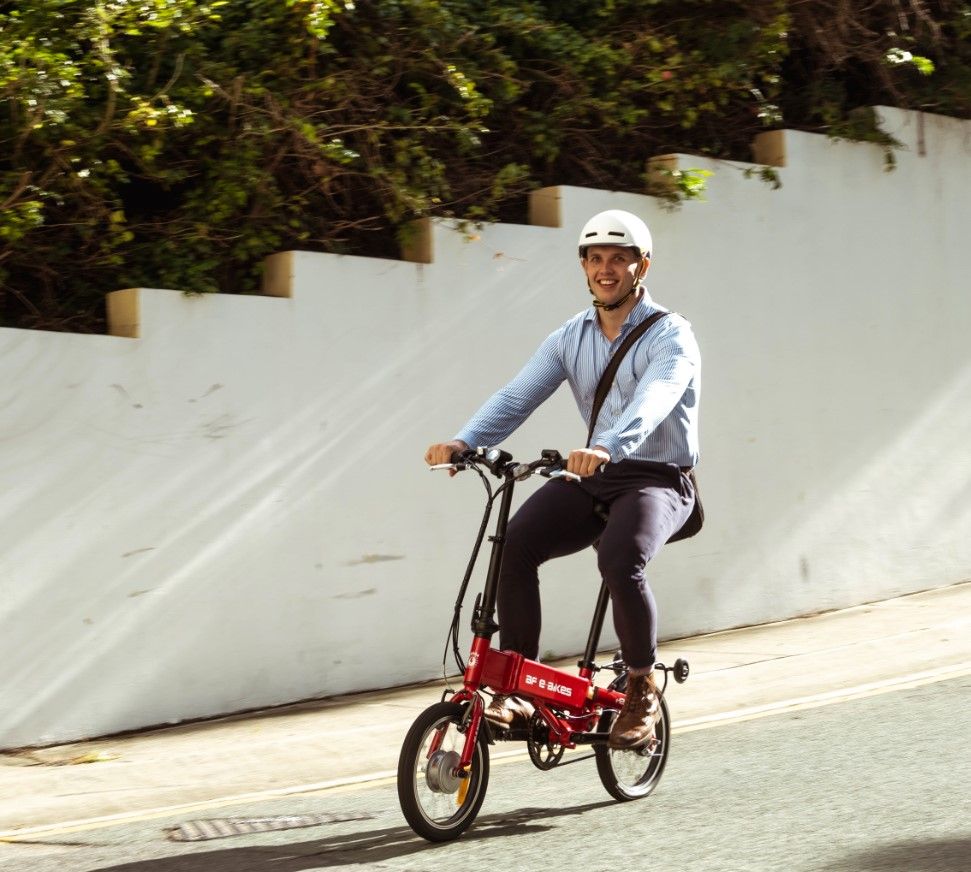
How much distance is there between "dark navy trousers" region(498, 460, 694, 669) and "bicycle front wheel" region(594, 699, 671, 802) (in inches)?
15.3

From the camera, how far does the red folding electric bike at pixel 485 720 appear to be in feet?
17.4

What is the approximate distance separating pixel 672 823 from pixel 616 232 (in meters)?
2.15

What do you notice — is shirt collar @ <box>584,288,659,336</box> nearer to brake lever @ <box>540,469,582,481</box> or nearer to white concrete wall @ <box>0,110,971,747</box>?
brake lever @ <box>540,469,582,481</box>

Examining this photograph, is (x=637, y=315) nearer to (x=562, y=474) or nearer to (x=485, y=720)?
(x=562, y=474)

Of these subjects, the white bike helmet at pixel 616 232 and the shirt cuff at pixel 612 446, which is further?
the white bike helmet at pixel 616 232

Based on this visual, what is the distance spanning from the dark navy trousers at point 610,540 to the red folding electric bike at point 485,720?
0.14m

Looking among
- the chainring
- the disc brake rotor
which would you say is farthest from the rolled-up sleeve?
the disc brake rotor

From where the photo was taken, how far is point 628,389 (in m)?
5.93

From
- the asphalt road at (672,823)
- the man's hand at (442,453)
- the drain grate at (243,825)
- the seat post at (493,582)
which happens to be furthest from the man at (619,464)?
the drain grate at (243,825)

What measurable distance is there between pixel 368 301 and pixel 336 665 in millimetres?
2000

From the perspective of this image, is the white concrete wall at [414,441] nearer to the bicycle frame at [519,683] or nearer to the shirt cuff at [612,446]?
the bicycle frame at [519,683]

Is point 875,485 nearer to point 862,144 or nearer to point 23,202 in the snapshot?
point 862,144

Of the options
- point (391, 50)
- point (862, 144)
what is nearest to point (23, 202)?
point (391, 50)

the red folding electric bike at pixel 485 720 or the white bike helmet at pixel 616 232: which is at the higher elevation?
the white bike helmet at pixel 616 232
